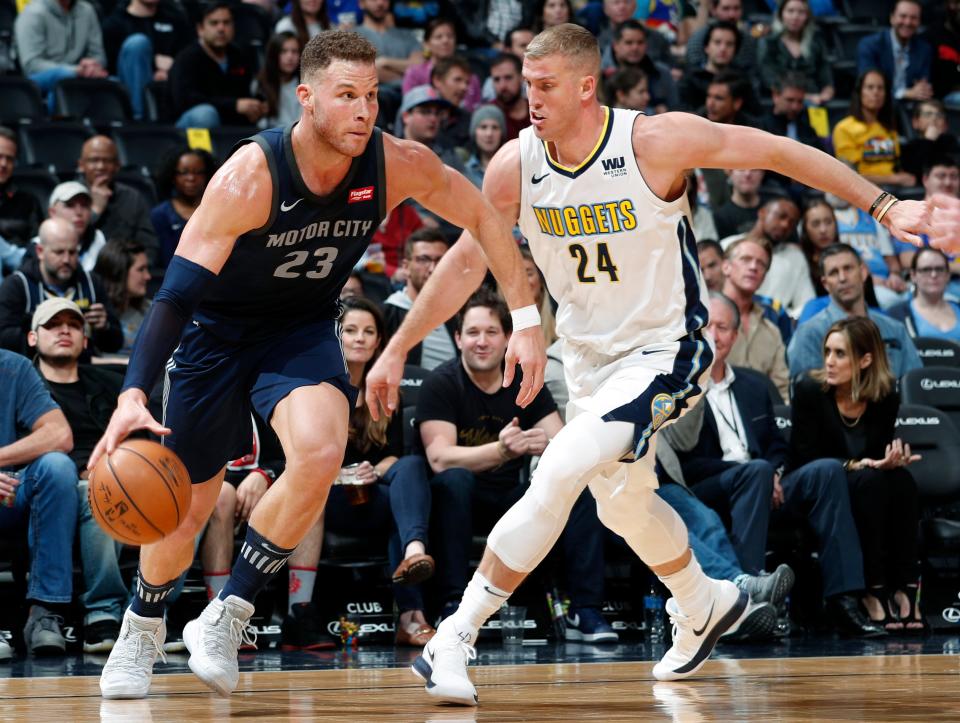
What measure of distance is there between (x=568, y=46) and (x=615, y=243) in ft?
2.31

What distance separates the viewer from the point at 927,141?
12.6 metres

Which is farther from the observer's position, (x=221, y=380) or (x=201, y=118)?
(x=201, y=118)

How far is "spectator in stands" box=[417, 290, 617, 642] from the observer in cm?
716

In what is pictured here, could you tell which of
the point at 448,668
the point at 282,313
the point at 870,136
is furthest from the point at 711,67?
Result: the point at 448,668

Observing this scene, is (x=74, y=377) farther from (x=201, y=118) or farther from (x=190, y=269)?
(x=201, y=118)

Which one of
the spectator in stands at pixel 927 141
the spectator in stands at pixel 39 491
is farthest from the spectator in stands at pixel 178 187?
the spectator in stands at pixel 927 141

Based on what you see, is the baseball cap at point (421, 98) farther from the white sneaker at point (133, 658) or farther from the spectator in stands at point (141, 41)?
the white sneaker at point (133, 658)

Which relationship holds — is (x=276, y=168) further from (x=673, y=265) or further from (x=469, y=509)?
(x=469, y=509)

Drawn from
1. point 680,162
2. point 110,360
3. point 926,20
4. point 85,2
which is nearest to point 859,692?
point 680,162

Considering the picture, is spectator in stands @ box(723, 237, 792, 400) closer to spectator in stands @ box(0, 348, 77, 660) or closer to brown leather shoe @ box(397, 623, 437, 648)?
brown leather shoe @ box(397, 623, 437, 648)

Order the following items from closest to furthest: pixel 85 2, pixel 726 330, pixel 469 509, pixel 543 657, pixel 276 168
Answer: pixel 276 168, pixel 543 657, pixel 469 509, pixel 726 330, pixel 85 2

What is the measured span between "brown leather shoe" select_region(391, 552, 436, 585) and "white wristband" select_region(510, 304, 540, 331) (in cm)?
227

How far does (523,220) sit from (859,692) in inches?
79.2

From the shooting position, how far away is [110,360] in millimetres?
8172
